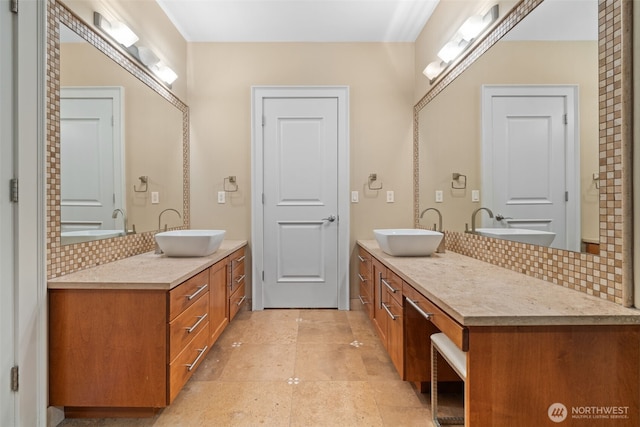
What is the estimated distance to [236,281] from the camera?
8.80ft

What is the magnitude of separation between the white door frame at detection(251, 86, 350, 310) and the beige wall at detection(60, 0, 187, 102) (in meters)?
0.69

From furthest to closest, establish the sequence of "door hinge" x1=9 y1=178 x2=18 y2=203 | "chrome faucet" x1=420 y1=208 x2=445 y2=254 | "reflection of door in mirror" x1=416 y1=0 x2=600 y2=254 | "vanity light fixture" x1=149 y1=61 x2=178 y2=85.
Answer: "vanity light fixture" x1=149 y1=61 x2=178 y2=85
"chrome faucet" x1=420 y1=208 x2=445 y2=254
"door hinge" x1=9 y1=178 x2=18 y2=203
"reflection of door in mirror" x1=416 y1=0 x2=600 y2=254

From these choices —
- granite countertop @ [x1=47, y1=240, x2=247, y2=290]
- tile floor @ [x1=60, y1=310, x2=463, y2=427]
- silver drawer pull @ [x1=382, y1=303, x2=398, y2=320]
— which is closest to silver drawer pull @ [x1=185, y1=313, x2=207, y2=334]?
granite countertop @ [x1=47, y1=240, x2=247, y2=290]

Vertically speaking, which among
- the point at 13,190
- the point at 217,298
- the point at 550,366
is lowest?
the point at 217,298

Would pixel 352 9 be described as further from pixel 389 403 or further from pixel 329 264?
pixel 389 403

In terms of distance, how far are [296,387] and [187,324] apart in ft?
2.32

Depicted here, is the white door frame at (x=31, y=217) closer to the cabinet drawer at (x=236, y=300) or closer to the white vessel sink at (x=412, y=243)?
the cabinet drawer at (x=236, y=300)

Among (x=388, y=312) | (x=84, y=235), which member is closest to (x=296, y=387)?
(x=388, y=312)

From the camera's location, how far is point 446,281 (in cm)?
144

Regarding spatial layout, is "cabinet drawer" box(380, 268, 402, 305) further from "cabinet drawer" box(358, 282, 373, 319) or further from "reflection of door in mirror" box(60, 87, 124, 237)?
"reflection of door in mirror" box(60, 87, 124, 237)

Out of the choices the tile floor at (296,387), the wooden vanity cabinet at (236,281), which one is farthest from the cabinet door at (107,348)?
the wooden vanity cabinet at (236,281)

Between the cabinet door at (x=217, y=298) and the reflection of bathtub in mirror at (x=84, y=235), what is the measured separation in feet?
2.06

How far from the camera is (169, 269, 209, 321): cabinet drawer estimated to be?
Answer: 1452 mm

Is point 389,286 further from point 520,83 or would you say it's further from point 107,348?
point 107,348
